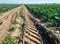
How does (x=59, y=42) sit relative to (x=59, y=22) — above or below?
above

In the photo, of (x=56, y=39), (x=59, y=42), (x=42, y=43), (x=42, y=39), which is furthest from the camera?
(x=42, y=39)

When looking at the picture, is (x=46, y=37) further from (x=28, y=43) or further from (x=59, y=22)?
(x=59, y=22)

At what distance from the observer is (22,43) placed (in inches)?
498

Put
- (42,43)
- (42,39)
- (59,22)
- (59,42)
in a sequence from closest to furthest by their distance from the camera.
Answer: (59,42) → (42,43) → (42,39) → (59,22)

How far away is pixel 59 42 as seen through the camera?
39.3 ft

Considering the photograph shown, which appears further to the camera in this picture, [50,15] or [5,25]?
[50,15]

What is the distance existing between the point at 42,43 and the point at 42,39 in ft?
4.27

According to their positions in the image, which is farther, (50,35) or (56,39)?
(50,35)

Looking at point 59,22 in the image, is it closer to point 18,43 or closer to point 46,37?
point 46,37

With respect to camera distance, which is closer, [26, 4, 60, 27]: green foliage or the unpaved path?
the unpaved path

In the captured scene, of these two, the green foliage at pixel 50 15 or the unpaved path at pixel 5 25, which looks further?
the green foliage at pixel 50 15

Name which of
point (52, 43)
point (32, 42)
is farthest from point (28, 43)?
point (52, 43)

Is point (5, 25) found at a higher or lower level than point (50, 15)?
higher

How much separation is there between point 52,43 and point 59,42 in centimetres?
117
